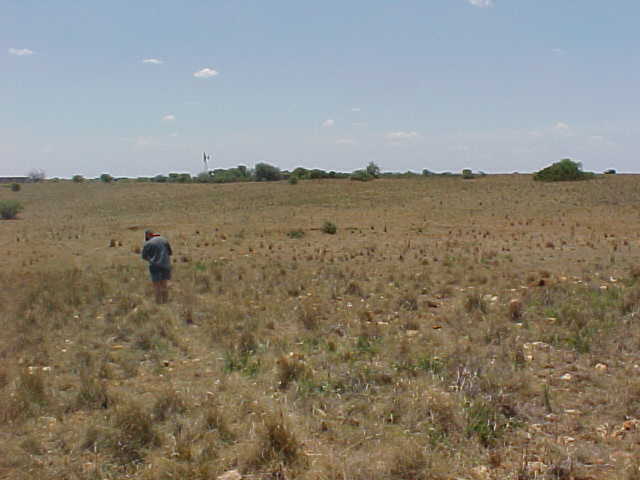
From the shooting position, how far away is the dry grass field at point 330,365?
491 centimetres

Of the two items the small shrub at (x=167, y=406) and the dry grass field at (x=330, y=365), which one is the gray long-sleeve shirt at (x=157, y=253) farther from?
the small shrub at (x=167, y=406)

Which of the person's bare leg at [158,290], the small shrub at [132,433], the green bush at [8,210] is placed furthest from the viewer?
the green bush at [8,210]

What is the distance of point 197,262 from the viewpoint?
1680 cm

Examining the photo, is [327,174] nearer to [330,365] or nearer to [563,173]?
[563,173]

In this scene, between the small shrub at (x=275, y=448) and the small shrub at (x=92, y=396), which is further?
the small shrub at (x=92, y=396)

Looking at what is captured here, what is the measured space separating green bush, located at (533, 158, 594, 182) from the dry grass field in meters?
34.4

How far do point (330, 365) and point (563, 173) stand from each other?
4944cm

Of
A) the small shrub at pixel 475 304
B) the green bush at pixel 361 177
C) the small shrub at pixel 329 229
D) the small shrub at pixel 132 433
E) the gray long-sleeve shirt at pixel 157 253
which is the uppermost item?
the green bush at pixel 361 177

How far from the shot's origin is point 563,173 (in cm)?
5075

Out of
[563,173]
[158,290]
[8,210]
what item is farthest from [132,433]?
[563,173]

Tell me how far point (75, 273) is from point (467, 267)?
1032 centimetres

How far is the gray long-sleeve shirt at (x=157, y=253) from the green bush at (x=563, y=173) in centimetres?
4579

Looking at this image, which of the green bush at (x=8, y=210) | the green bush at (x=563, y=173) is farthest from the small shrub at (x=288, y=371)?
the green bush at (x=563, y=173)

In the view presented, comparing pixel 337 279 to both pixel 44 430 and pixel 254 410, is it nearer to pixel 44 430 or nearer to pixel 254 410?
pixel 254 410
